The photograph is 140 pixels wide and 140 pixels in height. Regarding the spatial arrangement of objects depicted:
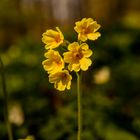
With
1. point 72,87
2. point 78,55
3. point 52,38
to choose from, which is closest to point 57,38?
point 52,38

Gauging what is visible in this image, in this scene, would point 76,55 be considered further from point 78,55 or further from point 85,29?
point 85,29

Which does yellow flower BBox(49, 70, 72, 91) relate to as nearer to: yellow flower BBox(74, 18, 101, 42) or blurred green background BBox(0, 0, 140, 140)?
yellow flower BBox(74, 18, 101, 42)

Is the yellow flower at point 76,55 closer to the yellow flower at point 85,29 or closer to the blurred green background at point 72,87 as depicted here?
the yellow flower at point 85,29

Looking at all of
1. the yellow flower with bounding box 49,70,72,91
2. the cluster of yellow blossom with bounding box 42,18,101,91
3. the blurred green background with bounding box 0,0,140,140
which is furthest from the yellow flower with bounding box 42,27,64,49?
the blurred green background with bounding box 0,0,140,140

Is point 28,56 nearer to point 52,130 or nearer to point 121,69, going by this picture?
point 121,69

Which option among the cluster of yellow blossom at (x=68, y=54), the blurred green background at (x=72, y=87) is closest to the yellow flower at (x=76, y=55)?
the cluster of yellow blossom at (x=68, y=54)

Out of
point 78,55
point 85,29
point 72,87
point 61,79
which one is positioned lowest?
point 72,87
